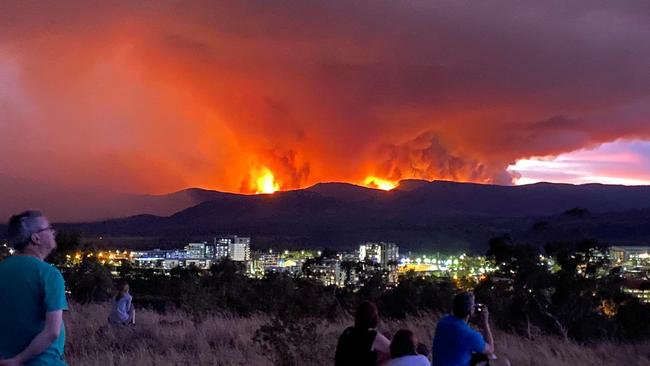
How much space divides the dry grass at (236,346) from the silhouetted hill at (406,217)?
1705 inches

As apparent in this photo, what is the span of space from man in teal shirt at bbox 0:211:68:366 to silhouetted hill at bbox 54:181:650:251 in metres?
51.0

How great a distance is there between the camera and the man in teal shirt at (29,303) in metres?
4.97

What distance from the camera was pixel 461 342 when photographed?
23.6 ft

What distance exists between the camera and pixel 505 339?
443 inches

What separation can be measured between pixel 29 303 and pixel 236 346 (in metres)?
6.87

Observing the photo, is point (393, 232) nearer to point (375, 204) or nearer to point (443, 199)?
point (375, 204)

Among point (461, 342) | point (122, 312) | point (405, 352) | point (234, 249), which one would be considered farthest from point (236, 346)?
point (234, 249)

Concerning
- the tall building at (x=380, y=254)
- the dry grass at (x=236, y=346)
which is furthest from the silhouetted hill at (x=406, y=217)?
the dry grass at (x=236, y=346)

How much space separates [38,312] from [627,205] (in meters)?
85.0

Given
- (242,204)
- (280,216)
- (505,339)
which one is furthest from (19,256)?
(242,204)

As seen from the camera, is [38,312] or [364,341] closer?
[38,312]

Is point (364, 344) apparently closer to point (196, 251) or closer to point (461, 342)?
point (461, 342)

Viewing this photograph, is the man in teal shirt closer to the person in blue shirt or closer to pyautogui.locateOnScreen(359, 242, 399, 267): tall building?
the person in blue shirt

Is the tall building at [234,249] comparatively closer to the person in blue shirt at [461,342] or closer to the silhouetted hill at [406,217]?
the silhouetted hill at [406,217]
